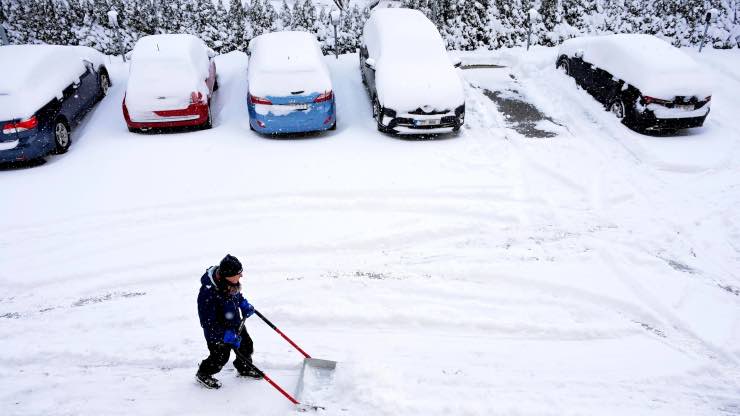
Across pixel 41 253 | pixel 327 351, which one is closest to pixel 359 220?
pixel 327 351

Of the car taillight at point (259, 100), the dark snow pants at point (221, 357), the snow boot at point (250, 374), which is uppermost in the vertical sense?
the car taillight at point (259, 100)

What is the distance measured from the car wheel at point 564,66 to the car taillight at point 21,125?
1135cm

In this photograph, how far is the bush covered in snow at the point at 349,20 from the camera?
42.7 feet

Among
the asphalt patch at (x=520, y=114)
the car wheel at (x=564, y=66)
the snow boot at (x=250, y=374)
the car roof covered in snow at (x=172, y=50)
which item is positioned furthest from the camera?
the car wheel at (x=564, y=66)

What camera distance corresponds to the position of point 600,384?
14.2 feet

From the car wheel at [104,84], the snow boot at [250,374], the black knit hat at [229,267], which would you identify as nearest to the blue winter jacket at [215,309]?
the black knit hat at [229,267]

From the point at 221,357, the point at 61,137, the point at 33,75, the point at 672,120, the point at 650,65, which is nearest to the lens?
the point at 221,357

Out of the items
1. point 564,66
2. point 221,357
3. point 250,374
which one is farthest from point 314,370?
point 564,66

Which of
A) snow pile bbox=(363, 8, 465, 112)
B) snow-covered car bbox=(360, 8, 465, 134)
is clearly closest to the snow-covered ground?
snow-covered car bbox=(360, 8, 465, 134)

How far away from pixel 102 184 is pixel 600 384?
7.38 metres

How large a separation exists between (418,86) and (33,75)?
693 cm

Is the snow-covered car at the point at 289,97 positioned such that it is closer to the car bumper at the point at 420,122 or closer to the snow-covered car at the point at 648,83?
the car bumper at the point at 420,122

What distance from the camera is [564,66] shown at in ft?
39.9

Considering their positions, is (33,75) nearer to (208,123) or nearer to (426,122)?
(208,123)
